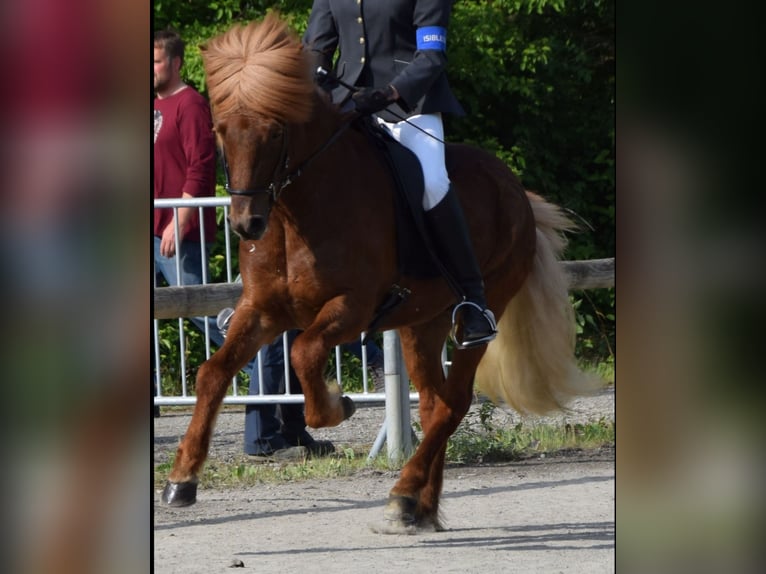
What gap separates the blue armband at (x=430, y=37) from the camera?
4949mm

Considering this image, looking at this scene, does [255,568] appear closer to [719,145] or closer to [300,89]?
[300,89]

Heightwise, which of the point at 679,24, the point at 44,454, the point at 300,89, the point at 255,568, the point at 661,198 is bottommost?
the point at 255,568

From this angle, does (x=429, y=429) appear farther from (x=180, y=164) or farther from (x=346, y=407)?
(x=180, y=164)

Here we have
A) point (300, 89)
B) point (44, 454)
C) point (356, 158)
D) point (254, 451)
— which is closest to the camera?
point (44, 454)

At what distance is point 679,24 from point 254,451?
209 inches

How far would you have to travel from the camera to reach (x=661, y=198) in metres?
1.99

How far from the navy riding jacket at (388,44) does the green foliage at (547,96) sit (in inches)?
153

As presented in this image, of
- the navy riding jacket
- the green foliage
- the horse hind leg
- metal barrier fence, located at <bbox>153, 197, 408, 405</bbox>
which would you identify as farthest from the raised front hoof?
the green foliage

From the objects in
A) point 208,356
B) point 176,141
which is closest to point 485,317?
point 176,141

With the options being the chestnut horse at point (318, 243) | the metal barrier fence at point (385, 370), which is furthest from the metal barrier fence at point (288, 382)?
the chestnut horse at point (318, 243)

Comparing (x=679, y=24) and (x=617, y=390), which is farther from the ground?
(x=679, y=24)

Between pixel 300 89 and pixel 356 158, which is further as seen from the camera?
pixel 356 158

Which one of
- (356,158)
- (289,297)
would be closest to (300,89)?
(356,158)

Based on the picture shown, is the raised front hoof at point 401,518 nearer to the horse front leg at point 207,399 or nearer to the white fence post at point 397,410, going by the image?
the horse front leg at point 207,399
